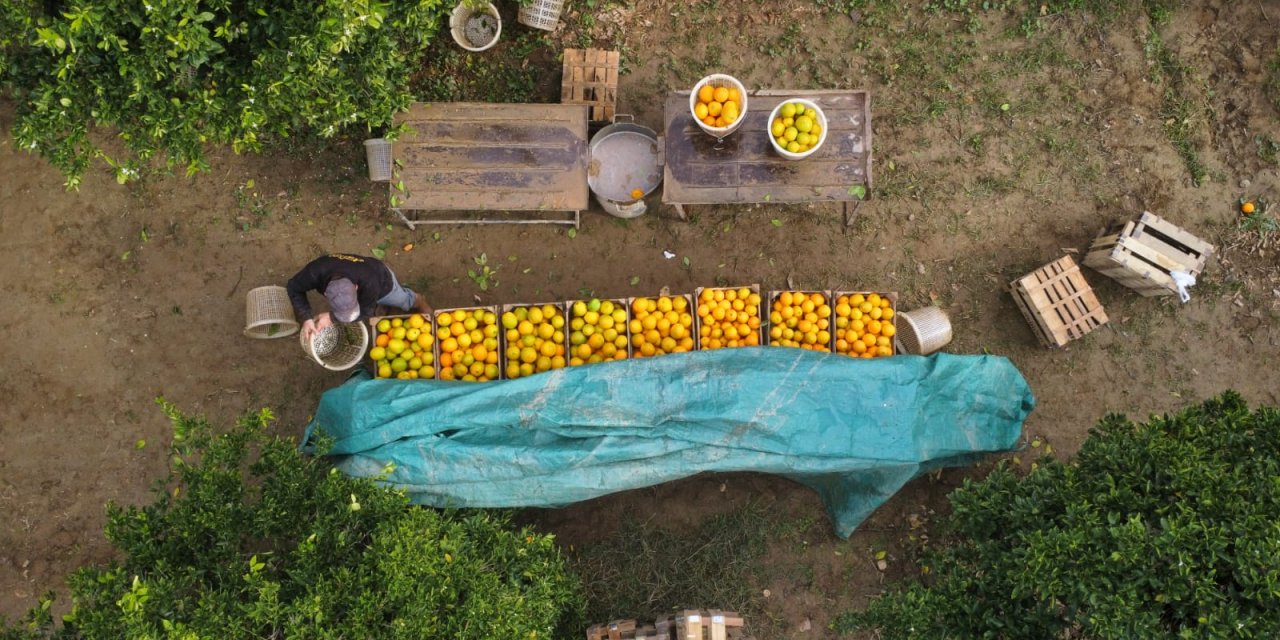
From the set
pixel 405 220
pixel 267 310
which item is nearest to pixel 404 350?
pixel 267 310

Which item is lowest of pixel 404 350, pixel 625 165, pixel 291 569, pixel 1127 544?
pixel 291 569

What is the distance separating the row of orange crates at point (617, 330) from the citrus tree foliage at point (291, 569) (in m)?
1.51

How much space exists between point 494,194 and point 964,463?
16.7 ft

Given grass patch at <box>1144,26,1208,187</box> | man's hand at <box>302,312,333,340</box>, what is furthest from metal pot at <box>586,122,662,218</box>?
grass patch at <box>1144,26,1208,187</box>

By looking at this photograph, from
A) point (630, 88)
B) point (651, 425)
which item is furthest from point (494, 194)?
point (651, 425)

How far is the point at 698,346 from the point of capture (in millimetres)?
6699

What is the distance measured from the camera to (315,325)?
619cm

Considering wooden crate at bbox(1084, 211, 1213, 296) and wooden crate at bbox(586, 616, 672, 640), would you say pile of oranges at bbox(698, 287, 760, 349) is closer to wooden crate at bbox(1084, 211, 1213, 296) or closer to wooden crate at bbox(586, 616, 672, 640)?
wooden crate at bbox(586, 616, 672, 640)

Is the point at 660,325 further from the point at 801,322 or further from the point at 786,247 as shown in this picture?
the point at 786,247

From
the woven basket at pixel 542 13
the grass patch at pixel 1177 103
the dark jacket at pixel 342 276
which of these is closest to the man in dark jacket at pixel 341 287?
the dark jacket at pixel 342 276

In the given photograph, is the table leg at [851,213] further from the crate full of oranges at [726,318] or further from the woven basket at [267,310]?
the woven basket at [267,310]

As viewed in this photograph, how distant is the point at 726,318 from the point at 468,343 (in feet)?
7.82

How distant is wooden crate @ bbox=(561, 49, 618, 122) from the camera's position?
7.61m

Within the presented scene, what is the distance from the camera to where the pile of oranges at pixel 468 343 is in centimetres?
657
